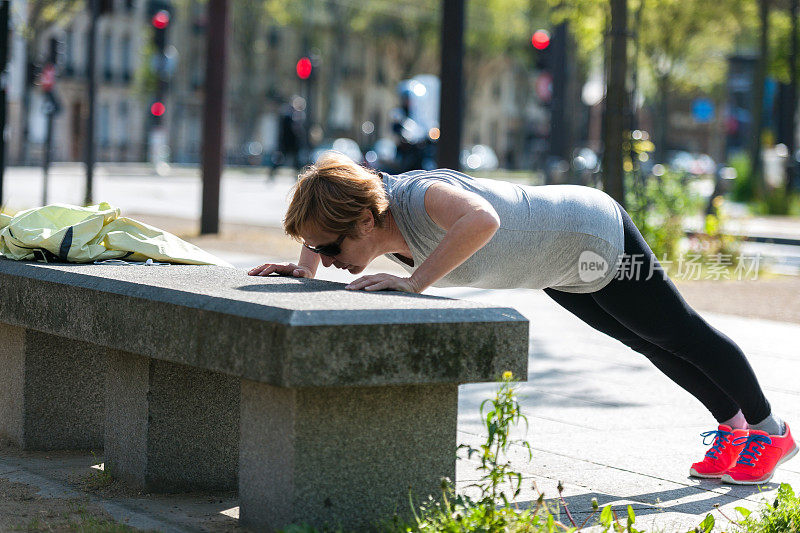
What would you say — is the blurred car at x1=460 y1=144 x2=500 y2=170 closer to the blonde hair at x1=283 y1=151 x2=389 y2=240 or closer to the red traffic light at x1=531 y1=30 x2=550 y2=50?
the red traffic light at x1=531 y1=30 x2=550 y2=50

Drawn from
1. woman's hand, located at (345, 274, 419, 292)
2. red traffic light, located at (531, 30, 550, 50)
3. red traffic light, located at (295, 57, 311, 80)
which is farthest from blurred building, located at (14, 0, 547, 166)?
woman's hand, located at (345, 274, 419, 292)

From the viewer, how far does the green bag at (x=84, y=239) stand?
4438mm

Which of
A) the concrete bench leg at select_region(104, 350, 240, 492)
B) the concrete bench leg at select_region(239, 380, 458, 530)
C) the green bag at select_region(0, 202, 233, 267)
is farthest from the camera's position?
the green bag at select_region(0, 202, 233, 267)

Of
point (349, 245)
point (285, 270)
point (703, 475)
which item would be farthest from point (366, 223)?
point (703, 475)

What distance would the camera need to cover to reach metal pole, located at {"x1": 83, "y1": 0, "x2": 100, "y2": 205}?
54.1 feet

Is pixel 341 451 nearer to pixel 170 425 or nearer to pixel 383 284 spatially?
pixel 383 284

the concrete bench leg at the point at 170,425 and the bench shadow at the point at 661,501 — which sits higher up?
the concrete bench leg at the point at 170,425

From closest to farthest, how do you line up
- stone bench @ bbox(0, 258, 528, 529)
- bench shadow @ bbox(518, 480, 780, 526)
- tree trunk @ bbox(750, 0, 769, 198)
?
stone bench @ bbox(0, 258, 528, 529) < bench shadow @ bbox(518, 480, 780, 526) < tree trunk @ bbox(750, 0, 769, 198)

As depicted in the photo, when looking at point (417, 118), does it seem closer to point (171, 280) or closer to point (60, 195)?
point (60, 195)

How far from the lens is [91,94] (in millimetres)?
17125

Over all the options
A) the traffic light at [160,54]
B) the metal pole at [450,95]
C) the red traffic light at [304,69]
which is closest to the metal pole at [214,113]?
the metal pole at [450,95]

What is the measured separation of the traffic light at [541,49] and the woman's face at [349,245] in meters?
15.8

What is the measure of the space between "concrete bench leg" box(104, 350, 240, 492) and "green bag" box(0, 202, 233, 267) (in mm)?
518

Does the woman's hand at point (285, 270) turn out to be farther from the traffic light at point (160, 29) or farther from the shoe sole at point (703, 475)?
the traffic light at point (160, 29)
